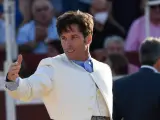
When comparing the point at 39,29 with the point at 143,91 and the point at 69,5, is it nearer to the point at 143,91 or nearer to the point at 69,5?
the point at 69,5

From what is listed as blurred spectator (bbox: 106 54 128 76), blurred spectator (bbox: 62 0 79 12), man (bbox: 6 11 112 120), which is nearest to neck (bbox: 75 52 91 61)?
man (bbox: 6 11 112 120)

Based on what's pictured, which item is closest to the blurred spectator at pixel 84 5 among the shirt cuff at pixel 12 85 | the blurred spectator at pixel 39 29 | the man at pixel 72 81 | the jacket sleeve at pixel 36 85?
the blurred spectator at pixel 39 29

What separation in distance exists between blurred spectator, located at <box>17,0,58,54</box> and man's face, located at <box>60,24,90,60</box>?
297cm

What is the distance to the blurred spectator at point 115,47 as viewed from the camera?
23.5 feet

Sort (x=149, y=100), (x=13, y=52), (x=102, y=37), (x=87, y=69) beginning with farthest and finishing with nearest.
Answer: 1. (x=102, y=37)
2. (x=13, y=52)
3. (x=149, y=100)
4. (x=87, y=69)

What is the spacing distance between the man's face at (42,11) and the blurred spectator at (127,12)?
0.78 m

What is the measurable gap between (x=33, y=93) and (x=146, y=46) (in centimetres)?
145

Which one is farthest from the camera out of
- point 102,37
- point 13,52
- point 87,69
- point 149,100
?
point 102,37

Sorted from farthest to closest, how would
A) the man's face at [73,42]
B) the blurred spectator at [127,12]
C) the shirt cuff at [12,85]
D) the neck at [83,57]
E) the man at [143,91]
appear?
1. the blurred spectator at [127,12]
2. the man at [143,91]
3. the neck at [83,57]
4. the man's face at [73,42]
5. the shirt cuff at [12,85]

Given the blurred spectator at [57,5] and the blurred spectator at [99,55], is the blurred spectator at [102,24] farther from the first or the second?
the blurred spectator at [57,5]

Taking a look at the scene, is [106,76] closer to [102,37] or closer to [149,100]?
[149,100]

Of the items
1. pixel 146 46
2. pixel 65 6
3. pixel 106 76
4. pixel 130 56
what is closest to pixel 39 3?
pixel 65 6

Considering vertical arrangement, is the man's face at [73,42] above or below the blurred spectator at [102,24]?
below

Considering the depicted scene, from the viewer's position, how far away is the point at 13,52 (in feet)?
22.5
